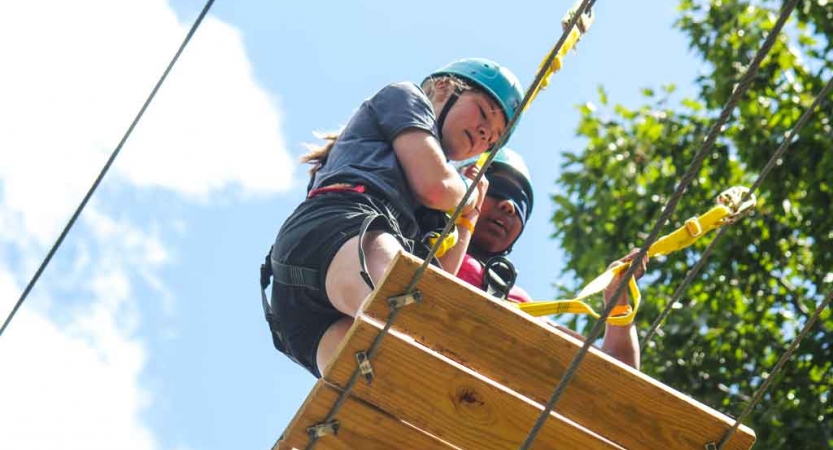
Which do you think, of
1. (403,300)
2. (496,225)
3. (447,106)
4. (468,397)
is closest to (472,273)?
(496,225)

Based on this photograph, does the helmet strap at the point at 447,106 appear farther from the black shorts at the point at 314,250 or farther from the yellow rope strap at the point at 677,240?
the yellow rope strap at the point at 677,240

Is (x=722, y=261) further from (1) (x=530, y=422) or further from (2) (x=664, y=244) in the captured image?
(1) (x=530, y=422)

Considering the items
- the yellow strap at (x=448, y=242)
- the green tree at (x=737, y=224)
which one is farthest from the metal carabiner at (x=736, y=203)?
the green tree at (x=737, y=224)

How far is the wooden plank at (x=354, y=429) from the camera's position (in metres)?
2.79

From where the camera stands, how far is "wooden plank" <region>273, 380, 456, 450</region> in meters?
2.79

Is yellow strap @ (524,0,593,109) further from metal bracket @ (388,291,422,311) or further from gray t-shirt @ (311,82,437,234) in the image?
metal bracket @ (388,291,422,311)

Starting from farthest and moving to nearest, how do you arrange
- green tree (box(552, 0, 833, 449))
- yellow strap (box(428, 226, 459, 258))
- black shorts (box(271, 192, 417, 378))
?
green tree (box(552, 0, 833, 449))
yellow strap (box(428, 226, 459, 258))
black shorts (box(271, 192, 417, 378))

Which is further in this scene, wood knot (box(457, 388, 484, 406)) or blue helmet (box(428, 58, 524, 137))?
→ blue helmet (box(428, 58, 524, 137))

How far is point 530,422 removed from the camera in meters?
2.85

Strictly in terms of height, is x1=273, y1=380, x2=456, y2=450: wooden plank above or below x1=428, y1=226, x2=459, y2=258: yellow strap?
below

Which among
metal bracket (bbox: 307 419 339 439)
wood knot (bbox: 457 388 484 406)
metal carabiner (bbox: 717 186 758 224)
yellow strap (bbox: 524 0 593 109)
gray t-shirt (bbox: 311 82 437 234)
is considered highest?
yellow strap (bbox: 524 0 593 109)

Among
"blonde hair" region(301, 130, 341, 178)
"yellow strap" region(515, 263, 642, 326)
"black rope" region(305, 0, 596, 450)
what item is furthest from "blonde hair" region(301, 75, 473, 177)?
"black rope" region(305, 0, 596, 450)

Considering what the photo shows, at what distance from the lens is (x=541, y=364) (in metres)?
2.80

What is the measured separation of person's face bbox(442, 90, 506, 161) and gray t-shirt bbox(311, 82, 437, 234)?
0.17 m
